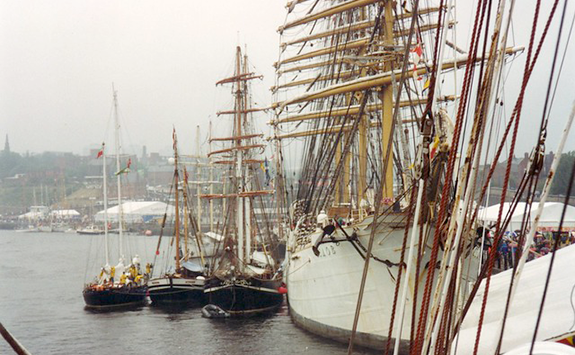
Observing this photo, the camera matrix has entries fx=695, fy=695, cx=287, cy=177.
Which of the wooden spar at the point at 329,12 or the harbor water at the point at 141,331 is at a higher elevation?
the wooden spar at the point at 329,12

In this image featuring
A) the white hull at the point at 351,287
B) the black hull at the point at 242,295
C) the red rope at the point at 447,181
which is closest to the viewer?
the red rope at the point at 447,181

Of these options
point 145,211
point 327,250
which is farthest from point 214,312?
point 145,211

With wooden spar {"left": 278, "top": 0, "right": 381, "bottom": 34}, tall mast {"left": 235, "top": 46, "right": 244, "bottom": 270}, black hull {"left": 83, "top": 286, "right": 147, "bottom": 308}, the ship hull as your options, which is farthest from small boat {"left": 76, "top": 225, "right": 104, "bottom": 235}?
wooden spar {"left": 278, "top": 0, "right": 381, "bottom": 34}

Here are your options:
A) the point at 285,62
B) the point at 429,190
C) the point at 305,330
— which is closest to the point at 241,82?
the point at 285,62

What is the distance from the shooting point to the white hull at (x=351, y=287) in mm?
20484

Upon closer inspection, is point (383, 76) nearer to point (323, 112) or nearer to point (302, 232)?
point (302, 232)

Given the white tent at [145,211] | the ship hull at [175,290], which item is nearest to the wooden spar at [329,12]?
the ship hull at [175,290]

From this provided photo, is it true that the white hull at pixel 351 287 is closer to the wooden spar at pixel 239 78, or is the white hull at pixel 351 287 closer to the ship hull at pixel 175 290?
the ship hull at pixel 175 290

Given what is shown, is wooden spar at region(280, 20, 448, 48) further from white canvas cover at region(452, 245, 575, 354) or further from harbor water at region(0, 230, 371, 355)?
white canvas cover at region(452, 245, 575, 354)

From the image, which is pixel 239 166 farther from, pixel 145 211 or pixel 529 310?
pixel 145 211

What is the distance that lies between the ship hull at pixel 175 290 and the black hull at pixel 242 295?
2250 millimetres

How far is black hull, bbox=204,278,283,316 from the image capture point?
30.8 meters

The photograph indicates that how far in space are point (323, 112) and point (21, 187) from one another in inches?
4288

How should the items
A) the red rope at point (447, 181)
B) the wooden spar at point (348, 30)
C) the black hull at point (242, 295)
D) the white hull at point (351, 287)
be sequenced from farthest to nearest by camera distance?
the black hull at point (242, 295), the wooden spar at point (348, 30), the white hull at point (351, 287), the red rope at point (447, 181)
